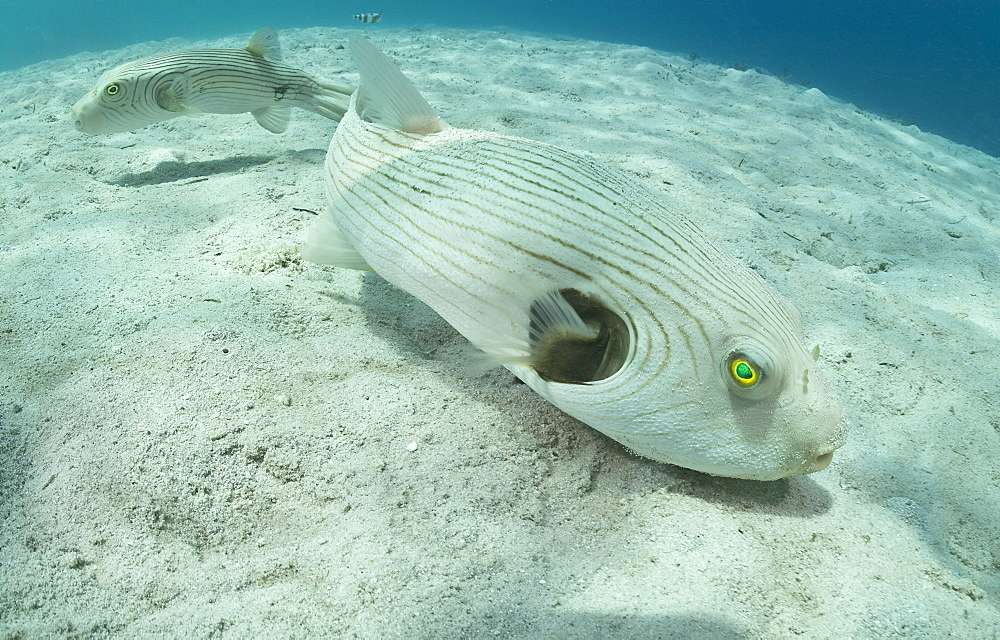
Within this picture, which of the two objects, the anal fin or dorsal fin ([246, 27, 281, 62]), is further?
dorsal fin ([246, 27, 281, 62])

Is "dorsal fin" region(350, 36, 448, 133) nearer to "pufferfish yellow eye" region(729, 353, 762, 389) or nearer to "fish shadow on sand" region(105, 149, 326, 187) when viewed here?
"pufferfish yellow eye" region(729, 353, 762, 389)

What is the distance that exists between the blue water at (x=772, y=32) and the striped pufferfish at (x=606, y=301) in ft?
31.1

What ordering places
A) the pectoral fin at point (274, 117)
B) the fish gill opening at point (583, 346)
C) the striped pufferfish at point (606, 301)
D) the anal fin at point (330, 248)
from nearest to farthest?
the striped pufferfish at point (606, 301) < the fish gill opening at point (583, 346) < the anal fin at point (330, 248) < the pectoral fin at point (274, 117)

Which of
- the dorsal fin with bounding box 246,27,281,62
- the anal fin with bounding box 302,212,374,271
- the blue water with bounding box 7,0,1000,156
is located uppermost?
the blue water with bounding box 7,0,1000,156

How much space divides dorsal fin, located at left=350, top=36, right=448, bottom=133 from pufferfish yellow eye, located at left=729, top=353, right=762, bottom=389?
1783 millimetres

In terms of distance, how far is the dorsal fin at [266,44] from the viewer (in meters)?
5.02

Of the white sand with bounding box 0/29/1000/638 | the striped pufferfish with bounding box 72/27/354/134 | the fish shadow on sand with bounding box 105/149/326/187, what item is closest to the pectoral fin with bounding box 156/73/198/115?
the striped pufferfish with bounding box 72/27/354/134

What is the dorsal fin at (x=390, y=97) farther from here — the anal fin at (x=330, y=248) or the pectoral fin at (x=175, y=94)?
the pectoral fin at (x=175, y=94)

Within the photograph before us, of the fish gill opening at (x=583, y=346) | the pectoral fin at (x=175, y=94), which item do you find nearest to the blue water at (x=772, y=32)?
the pectoral fin at (x=175, y=94)

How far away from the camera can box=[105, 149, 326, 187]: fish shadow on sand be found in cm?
455

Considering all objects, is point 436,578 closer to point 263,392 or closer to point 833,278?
point 263,392

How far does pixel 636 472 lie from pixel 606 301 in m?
0.69

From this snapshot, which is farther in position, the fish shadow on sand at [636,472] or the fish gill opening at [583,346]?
the fish shadow on sand at [636,472]

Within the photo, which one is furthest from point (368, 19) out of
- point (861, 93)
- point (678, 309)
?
point (861, 93)
